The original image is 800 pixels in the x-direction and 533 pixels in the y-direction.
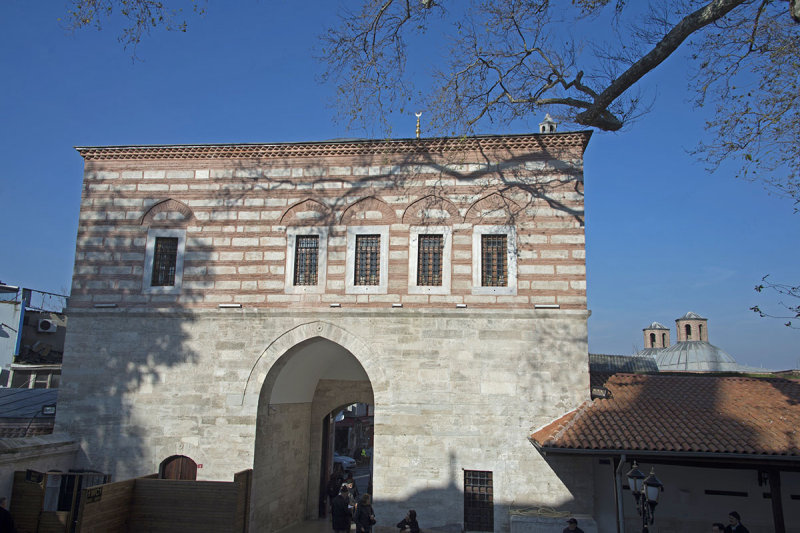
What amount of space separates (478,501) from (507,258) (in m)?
4.73

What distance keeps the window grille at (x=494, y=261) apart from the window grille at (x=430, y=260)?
88cm

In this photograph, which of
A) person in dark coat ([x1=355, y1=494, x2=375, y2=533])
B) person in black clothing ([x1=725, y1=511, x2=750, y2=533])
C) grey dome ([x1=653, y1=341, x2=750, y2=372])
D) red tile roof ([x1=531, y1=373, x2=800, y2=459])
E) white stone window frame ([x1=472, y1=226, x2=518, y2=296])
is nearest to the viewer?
person in black clothing ([x1=725, y1=511, x2=750, y2=533])

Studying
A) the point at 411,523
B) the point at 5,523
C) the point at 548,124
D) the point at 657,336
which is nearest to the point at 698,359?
the point at 657,336

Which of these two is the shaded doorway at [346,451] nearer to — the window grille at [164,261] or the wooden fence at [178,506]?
the wooden fence at [178,506]

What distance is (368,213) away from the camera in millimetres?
12523

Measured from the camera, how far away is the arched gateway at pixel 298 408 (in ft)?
39.4

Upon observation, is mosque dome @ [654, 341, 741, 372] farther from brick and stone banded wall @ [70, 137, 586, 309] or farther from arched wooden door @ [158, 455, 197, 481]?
arched wooden door @ [158, 455, 197, 481]

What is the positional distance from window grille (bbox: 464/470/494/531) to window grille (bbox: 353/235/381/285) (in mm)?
4255

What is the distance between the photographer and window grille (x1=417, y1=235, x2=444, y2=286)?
12.1 metres

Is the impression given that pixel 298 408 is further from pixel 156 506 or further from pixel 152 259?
pixel 152 259

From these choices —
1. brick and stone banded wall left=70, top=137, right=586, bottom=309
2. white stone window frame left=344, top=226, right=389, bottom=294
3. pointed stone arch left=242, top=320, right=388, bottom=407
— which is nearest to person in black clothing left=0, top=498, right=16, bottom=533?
pointed stone arch left=242, top=320, right=388, bottom=407

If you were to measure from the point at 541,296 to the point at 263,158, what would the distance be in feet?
21.9

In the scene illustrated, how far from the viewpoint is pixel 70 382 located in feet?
40.7

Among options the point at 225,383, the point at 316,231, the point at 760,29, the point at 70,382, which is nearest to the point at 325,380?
the point at 225,383
